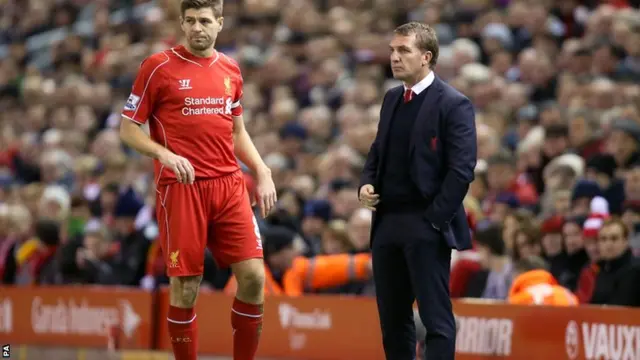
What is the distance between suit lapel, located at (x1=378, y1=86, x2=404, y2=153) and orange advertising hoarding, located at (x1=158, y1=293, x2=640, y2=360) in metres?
2.58

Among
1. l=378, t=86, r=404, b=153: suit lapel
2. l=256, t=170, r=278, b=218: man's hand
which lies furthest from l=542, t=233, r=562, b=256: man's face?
l=256, t=170, r=278, b=218: man's hand

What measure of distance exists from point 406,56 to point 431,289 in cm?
144

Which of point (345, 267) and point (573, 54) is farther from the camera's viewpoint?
point (573, 54)

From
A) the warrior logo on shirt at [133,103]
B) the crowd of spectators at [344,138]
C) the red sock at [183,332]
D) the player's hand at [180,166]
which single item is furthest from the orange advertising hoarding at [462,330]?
the warrior logo on shirt at [133,103]

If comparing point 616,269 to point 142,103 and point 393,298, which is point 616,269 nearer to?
point 393,298

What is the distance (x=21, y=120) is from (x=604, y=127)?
11246 mm

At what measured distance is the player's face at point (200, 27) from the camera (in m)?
8.27

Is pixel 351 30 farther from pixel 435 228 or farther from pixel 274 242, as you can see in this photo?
pixel 435 228

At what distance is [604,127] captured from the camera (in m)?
13.8

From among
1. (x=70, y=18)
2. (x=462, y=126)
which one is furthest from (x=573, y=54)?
(x=70, y=18)

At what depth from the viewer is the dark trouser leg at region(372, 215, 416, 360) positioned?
8352 millimetres

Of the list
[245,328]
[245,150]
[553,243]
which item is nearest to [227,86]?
[245,150]

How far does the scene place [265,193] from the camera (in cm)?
853

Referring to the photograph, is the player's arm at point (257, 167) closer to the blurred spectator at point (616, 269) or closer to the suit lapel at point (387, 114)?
the suit lapel at point (387, 114)
